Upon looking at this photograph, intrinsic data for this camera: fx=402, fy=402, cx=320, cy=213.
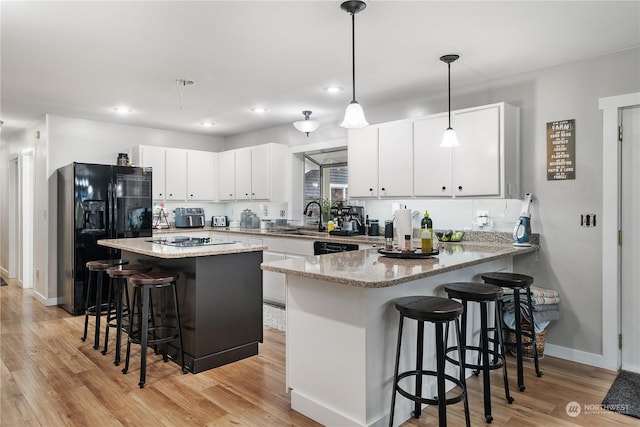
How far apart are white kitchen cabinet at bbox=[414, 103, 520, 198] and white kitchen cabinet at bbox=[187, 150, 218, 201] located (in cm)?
360

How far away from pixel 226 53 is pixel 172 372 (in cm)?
244

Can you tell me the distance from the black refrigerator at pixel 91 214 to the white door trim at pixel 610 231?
4800mm

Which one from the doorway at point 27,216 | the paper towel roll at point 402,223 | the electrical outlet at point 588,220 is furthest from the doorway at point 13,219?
the electrical outlet at point 588,220

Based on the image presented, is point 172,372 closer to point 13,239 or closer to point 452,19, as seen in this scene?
point 452,19

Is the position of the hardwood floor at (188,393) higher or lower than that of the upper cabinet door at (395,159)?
lower

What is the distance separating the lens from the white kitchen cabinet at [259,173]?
556 cm

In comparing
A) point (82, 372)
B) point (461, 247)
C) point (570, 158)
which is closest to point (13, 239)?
point (82, 372)

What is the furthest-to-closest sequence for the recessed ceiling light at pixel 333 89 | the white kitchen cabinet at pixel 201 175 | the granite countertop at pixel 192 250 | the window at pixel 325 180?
the white kitchen cabinet at pixel 201 175
the window at pixel 325 180
the recessed ceiling light at pixel 333 89
the granite countertop at pixel 192 250

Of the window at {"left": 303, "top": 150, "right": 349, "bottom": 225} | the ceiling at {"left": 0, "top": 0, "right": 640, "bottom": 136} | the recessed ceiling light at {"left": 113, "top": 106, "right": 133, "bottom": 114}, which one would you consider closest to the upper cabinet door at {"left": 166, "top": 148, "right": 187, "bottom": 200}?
the recessed ceiling light at {"left": 113, "top": 106, "right": 133, "bottom": 114}

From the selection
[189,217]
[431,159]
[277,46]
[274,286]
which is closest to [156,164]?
[189,217]

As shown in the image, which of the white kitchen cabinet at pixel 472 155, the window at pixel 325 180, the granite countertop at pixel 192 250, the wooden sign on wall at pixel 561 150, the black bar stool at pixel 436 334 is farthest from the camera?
the window at pixel 325 180

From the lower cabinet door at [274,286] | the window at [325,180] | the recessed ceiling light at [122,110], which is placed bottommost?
the lower cabinet door at [274,286]

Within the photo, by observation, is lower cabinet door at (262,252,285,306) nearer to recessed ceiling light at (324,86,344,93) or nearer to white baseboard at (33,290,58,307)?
recessed ceiling light at (324,86,344,93)

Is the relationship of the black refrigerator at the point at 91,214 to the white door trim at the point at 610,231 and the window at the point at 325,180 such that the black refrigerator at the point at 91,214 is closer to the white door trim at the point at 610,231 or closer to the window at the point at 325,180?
the window at the point at 325,180
